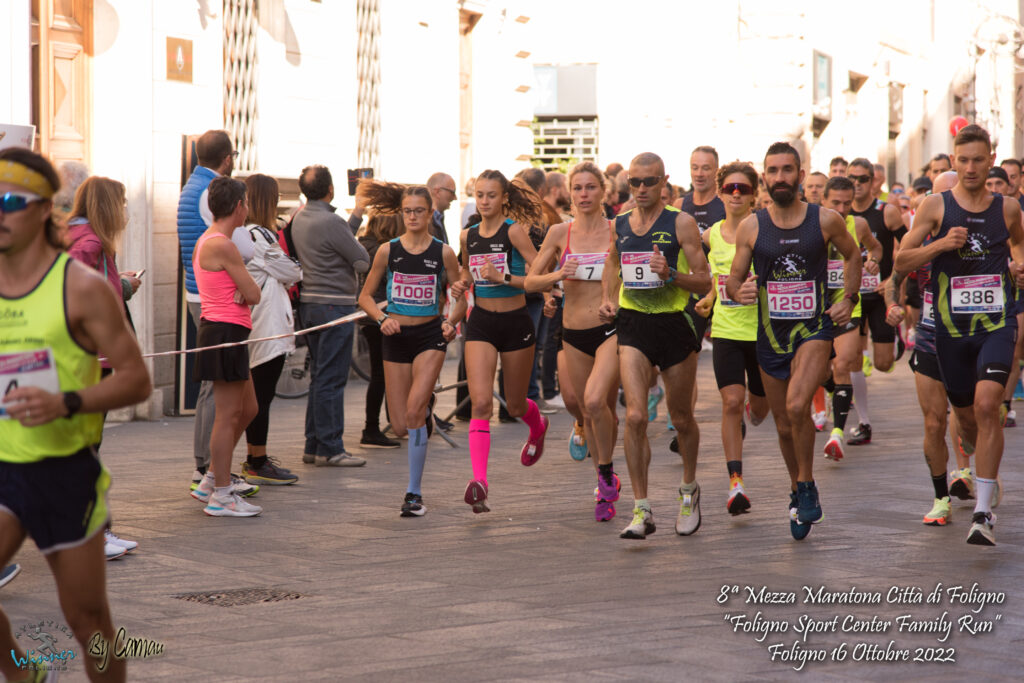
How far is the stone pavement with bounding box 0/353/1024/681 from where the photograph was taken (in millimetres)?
5312

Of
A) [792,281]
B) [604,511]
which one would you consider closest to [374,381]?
[604,511]

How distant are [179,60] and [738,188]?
655cm

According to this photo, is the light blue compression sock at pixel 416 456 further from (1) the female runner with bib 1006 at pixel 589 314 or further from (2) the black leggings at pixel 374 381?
(2) the black leggings at pixel 374 381

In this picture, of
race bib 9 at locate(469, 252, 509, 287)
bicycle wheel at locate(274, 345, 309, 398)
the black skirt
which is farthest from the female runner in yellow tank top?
bicycle wheel at locate(274, 345, 309, 398)

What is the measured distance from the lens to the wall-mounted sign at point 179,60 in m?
13.6

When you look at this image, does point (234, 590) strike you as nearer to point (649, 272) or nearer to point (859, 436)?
point (649, 272)

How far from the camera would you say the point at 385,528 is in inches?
319

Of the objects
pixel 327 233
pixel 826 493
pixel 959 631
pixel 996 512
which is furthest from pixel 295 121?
pixel 959 631

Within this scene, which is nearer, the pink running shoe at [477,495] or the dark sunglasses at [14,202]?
the dark sunglasses at [14,202]

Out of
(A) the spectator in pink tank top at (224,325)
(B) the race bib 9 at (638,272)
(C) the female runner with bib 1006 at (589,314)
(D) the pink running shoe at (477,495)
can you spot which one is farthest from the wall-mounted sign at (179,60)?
(B) the race bib 9 at (638,272)

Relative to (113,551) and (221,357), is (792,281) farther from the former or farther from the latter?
(113,551)

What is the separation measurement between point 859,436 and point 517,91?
11.4 m

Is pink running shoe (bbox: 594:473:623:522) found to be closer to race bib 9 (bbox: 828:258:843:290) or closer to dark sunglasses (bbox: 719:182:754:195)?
dark sunglasses (bbox: 719:182:754:195)

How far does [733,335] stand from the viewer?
29.9ft
